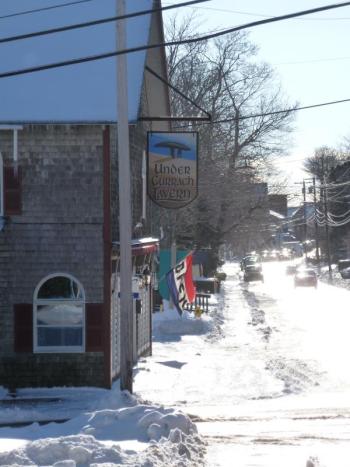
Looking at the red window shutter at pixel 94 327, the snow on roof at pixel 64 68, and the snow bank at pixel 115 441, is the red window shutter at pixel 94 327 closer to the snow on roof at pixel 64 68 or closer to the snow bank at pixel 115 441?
the snow on roof at pixel 64 68

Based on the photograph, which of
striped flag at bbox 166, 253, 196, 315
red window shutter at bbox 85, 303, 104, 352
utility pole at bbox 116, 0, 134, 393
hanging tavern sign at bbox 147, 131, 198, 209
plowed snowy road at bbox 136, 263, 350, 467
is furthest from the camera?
striped flag at bbox 166, 253, 196, 315

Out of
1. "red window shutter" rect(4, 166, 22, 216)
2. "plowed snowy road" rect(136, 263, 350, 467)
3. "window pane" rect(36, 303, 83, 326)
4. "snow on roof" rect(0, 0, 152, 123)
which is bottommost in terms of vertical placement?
"plowed snowy road" rect(136, 263, 350, 467)

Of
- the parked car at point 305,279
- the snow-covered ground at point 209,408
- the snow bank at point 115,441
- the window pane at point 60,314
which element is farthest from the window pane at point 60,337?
the parked car at point 305,279

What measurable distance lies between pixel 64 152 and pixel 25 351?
4.31 m

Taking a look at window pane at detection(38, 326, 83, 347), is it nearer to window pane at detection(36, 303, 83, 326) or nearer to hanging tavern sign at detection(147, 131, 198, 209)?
window pane at detection(36, 303, 83, 326)

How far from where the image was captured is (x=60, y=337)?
1761cm

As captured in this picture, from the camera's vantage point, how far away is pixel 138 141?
20859mm

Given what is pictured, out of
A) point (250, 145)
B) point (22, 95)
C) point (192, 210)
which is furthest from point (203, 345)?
point (250, 145)

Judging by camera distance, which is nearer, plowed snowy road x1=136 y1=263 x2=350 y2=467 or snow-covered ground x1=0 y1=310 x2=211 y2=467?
snow-covered ground x1=0 y1=310 x2=211 y2=467

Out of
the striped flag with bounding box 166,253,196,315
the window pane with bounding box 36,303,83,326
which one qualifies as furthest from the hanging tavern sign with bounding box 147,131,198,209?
the striped flag with bounding box 166,253,196,315

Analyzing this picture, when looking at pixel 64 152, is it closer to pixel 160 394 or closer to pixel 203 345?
pixel 160 394

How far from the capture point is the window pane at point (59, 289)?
1758 cm

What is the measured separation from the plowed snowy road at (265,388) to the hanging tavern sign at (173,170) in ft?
13.4

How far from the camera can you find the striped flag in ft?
81.9
